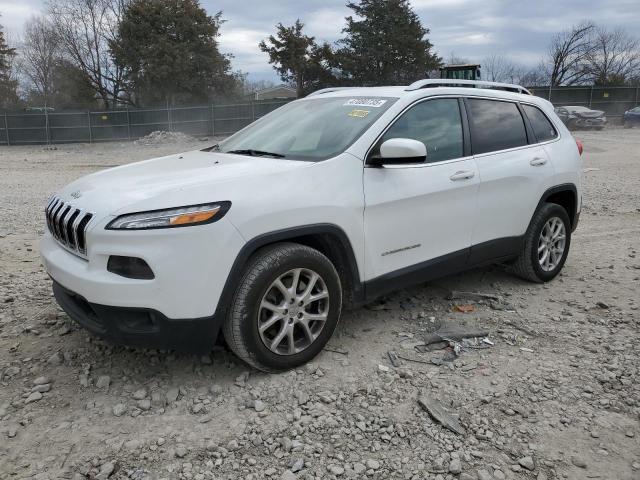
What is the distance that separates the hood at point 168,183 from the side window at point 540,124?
2.58 metres

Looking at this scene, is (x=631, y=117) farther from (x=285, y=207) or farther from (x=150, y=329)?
(x=150, y=329)

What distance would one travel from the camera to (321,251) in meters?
3.64

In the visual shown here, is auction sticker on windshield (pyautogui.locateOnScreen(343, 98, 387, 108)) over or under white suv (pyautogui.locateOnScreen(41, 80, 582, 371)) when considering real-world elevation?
over

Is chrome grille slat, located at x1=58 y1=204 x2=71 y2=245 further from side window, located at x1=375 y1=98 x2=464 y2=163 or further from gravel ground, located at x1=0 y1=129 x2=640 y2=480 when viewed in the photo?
side window, located at x1=375 y1=98 x2=464 y2=163

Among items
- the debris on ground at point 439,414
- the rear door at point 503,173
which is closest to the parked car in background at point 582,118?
the rear door at point 503,173

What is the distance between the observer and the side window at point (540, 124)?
16.5 ft

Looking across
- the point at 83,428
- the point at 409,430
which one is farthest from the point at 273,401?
the point at 83,428

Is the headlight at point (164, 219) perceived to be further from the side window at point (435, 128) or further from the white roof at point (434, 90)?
the white roof at point (434, 90)

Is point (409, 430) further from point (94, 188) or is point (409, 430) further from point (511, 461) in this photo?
point (94, 188)

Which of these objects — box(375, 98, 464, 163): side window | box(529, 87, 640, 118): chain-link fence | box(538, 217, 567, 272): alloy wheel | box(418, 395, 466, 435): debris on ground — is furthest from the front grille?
box(529, 87, 640, 118): chain-link fence

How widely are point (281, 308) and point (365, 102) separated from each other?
1701 mm

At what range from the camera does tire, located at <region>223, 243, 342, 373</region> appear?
3137 millimetres

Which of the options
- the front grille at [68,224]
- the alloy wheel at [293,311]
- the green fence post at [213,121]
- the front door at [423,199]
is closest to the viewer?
the front grille at [68,224]

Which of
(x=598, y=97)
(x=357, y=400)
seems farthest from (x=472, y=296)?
(x=598, y=97)
